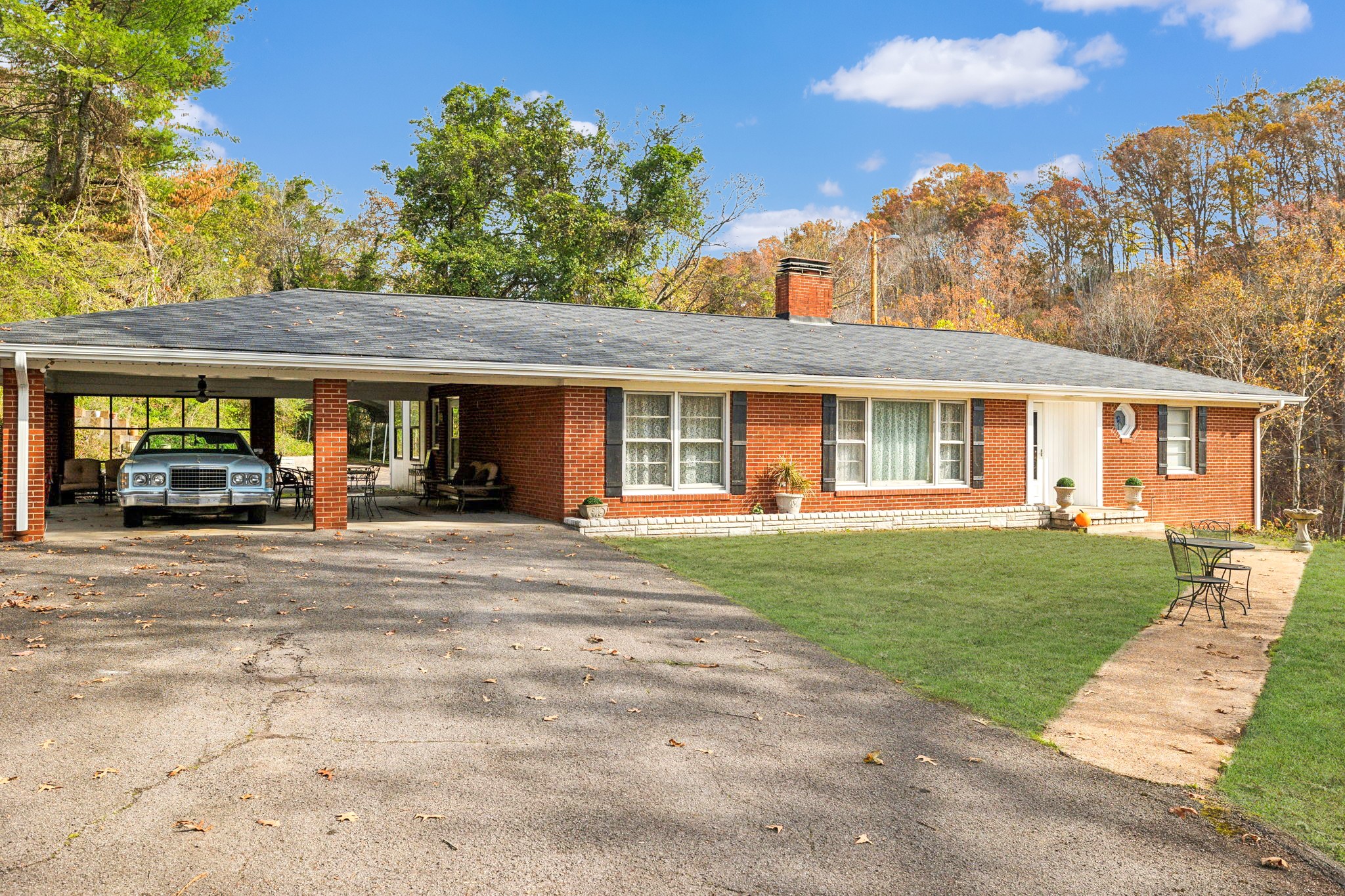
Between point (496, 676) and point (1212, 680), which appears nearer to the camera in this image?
point (496, 676)

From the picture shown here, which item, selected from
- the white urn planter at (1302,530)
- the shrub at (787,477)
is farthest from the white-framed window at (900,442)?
the white urn planter at (1302,530)

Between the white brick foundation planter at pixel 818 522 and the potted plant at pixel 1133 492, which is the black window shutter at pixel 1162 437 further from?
the white brick foundation planter at pixel 818 522

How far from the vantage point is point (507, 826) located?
13.1ft

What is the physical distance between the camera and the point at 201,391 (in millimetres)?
15508

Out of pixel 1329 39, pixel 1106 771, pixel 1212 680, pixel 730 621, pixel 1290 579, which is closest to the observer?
pixel 1106 771

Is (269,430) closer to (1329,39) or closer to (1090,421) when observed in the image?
(1090,421)

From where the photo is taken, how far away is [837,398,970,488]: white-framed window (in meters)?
16.6

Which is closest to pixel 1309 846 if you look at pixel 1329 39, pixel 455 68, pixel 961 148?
pixel 455 68

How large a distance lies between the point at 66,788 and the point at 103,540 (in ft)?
28.7

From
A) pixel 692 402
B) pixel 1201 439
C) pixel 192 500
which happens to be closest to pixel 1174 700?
pixel 692 402

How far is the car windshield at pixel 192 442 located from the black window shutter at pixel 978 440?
12855 mm

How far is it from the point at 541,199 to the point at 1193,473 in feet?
73.4

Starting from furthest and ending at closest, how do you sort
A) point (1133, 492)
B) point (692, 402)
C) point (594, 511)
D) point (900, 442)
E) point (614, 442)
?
point (1133, 492), point (900, 442), point (692, 402), point (614, 442), point (594, 511)

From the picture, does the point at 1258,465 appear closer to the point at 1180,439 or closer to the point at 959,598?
the point at 1180,439
